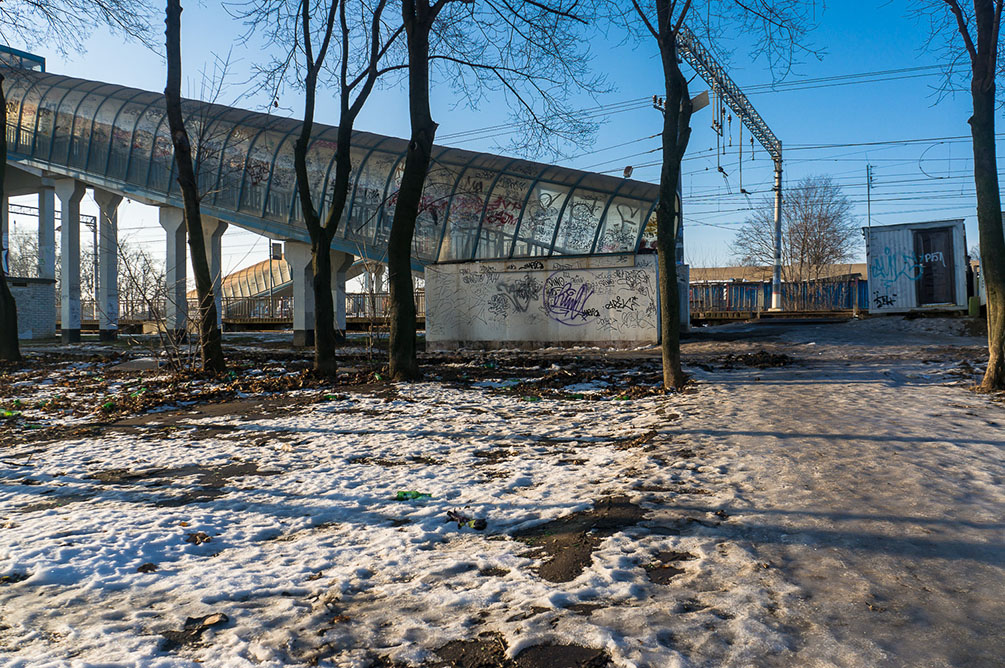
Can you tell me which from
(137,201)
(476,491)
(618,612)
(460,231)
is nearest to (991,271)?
(476,491)

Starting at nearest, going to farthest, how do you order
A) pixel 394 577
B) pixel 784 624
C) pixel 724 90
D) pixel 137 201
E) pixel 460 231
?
pixel 784 624 → pixel 394 577 → pixel 460 231 → pixel 137 201 → pixel 724 90

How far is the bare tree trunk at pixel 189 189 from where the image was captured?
11.9 meters

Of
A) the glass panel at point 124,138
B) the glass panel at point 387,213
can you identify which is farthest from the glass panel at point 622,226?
the glass panel at point 124,138

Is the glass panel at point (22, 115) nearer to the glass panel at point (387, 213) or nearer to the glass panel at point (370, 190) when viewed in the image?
the glass panel at point (370, 190)

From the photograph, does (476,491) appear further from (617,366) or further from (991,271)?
(617,366)

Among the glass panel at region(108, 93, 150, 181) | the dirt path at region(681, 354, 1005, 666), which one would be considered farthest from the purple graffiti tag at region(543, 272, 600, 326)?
the glass panel at region(108, 93, 150, 181)

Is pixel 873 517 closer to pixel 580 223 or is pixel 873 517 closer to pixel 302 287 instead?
pixel 580 223

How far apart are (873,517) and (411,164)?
27.6 feet

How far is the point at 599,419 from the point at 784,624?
498 cm

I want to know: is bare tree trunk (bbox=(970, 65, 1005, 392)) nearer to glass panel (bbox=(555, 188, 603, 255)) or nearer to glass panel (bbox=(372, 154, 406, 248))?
glass panel (bbox=(555, 188, 603, 255))

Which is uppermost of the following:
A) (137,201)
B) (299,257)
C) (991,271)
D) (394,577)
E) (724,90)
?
(724,90)

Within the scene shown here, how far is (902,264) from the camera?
21156 mm

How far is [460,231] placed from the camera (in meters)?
19.4

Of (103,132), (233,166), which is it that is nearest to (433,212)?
(233,166)
